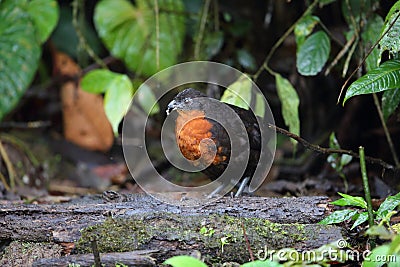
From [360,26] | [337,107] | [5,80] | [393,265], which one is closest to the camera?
[393,265]

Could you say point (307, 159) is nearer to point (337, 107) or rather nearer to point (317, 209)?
point (337, 107)

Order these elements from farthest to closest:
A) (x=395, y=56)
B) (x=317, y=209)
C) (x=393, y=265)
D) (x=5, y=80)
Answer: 1. (x=5, y=80)
2. (x=395, y=56)
3. (x=317, y=209)
4. (x=393, y=265)

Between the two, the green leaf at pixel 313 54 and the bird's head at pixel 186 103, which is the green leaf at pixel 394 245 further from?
the green leaf at pixel 313 54

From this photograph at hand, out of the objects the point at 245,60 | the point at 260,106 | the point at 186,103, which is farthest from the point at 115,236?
the point at 245,60

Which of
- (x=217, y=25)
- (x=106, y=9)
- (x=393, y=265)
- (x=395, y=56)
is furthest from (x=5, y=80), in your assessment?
(x=393, y=265)

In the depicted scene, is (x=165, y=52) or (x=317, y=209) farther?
(x=165, y=52)

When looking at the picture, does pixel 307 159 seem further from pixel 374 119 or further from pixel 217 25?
pixel 217 25

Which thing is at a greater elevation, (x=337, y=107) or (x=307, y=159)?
(x=337, y=107)

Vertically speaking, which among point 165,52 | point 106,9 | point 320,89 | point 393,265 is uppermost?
point 106,9
